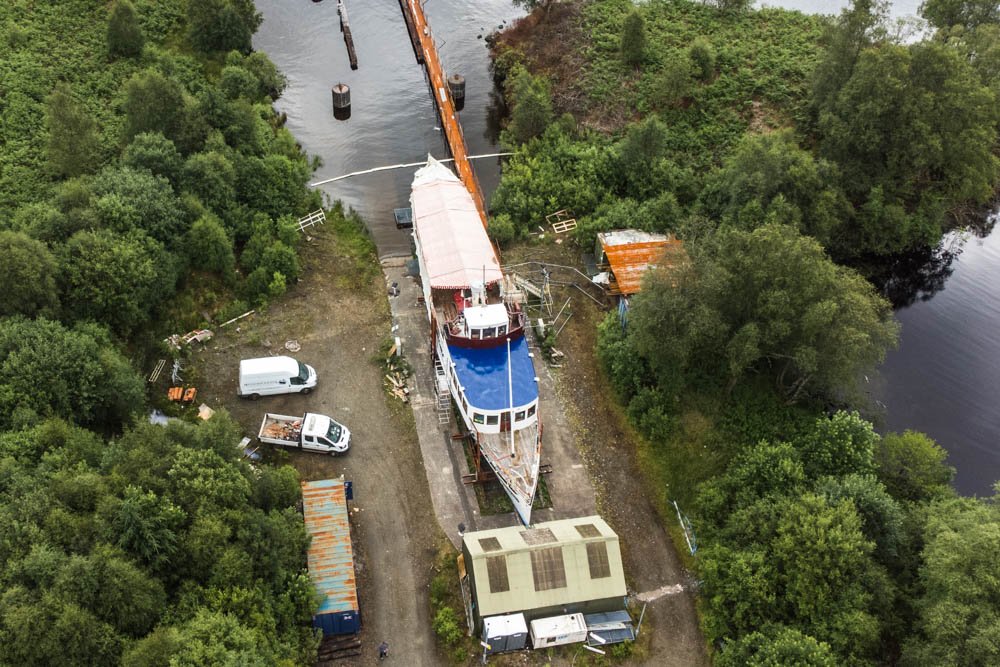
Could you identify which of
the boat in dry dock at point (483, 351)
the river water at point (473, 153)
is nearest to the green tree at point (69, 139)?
the river water at point (473, 153)

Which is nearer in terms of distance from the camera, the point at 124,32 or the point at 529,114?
the point at 529,114

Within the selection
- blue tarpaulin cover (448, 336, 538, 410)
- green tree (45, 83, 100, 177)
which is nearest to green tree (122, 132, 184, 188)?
green tree (45, 83, 100, 177)

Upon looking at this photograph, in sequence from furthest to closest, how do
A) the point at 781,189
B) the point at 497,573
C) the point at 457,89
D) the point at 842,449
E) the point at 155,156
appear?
the point at 457,89
the point at 781,189
the point at 155,156
the point at 842,449
the point at 497,573

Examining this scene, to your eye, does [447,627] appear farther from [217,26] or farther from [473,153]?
[217,26]

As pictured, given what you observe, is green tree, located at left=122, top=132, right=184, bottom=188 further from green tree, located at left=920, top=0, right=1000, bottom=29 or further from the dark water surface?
green tree, located at left=920, top=0, right=1000, bottom=29

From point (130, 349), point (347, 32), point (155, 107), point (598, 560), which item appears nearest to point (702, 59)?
point (347, 32)

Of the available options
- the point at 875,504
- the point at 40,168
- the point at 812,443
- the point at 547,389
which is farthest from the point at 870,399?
the point at 40,168

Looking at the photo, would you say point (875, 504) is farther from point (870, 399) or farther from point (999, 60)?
point (999, 60)
